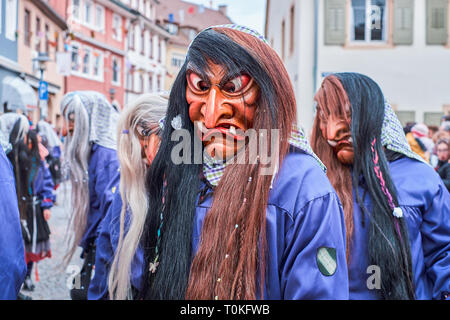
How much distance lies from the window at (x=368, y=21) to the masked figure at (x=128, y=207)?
11.2m

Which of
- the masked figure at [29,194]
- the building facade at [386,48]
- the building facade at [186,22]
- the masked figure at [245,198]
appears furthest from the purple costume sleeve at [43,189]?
the building facade at [386,48]

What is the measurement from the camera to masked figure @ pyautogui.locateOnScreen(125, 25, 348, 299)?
4.62 feet

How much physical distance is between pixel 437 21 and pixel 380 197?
466 inches

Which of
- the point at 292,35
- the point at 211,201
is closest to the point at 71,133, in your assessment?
the point at 211,201

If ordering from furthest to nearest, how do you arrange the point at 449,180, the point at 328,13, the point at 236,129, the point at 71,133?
the point at 328,13 → the point at 449,180 → the point at 71,133 → the point at 236,129

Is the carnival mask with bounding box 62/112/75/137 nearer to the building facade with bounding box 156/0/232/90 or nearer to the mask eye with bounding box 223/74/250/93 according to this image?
the building facade with bounding box 156/0/232/90

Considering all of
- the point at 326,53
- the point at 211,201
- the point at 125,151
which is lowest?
the point at 211,201

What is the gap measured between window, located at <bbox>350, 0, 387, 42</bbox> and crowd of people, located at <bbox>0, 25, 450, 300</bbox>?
11343 millimetres

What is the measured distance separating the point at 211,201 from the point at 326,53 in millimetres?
12094

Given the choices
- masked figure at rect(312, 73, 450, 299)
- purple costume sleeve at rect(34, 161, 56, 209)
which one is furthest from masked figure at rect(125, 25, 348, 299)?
purple costume sleeve at rect(34, 161, 56, 209)

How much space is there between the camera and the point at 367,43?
13031mm

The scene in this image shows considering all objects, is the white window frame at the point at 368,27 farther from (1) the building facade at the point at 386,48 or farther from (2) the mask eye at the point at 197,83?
(2) the mask eye at the point at 197,83

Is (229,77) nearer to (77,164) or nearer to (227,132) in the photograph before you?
(227,132)

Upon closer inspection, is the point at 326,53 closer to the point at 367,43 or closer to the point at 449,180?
the point at 367,43
